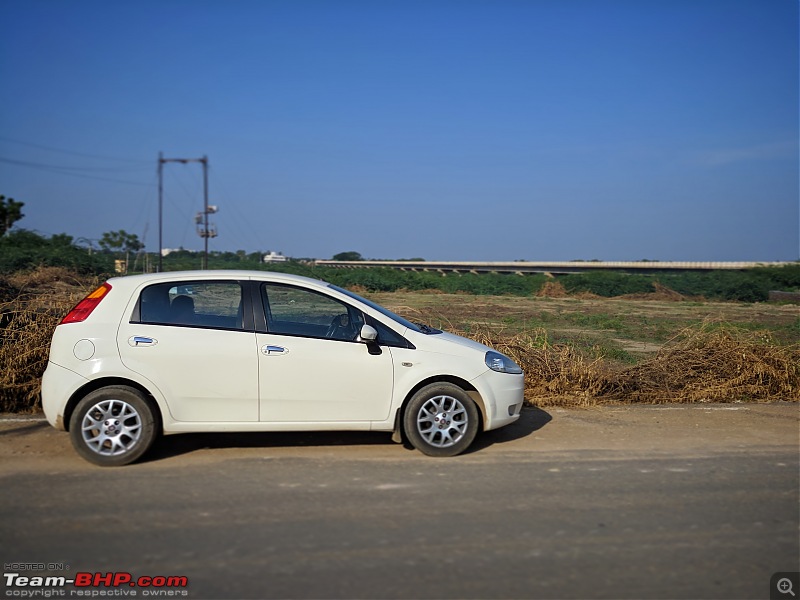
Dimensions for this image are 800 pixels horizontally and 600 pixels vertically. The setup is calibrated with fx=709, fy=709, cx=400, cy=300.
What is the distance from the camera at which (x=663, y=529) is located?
15.7 feet

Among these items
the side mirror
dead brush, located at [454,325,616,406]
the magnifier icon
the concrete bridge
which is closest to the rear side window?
the side mirror

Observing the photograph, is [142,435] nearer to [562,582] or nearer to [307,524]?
[307,524]

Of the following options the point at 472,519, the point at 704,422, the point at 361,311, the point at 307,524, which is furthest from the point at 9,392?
the point at 704,422

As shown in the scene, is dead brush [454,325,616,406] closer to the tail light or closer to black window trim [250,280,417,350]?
black window trim [250,280,417,350]

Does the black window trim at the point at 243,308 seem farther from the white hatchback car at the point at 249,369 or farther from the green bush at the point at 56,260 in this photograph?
the green bush at the point at 56,260

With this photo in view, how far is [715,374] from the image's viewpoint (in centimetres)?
1002

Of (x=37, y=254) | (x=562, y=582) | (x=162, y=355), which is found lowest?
(x=562, y=582)

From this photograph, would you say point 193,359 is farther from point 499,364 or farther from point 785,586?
point 785,586

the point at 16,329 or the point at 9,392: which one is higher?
the point at 16,329

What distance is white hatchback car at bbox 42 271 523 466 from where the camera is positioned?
6.13 meters

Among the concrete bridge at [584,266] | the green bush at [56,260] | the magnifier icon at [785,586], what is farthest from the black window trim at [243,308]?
the concrete bridge at [584,266]

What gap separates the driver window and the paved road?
44.6 inches

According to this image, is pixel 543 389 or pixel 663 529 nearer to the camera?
pixel 663 529

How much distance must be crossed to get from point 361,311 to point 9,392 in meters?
4.53
